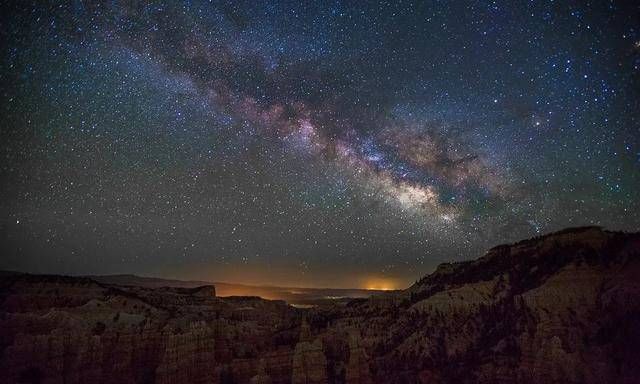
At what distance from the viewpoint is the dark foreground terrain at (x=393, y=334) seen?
41688 mm

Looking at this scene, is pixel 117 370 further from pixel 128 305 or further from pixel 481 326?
pixel 481 326

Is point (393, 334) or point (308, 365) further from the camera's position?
point (393, 334)

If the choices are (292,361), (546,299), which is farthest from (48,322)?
(546,299)

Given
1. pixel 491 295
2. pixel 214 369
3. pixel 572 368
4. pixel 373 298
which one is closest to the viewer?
pixel 572 368

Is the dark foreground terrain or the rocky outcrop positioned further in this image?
the rocky outcrop

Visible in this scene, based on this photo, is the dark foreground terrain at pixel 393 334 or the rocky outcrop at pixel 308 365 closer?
the dark foreground terrain at pixel 393 334

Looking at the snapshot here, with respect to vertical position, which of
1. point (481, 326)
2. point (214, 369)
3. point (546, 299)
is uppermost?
point (546, 299)

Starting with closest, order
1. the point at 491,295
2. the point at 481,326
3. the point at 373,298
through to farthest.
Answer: the point at 481,326 < the point at 491,295 < the point at 373,298

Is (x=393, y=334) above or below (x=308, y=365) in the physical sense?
above

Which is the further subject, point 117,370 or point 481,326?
point 481,326

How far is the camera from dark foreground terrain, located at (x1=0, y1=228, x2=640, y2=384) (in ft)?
137

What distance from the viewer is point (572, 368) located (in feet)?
130

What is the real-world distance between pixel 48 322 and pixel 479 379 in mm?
42720

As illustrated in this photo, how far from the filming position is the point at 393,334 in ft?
203
